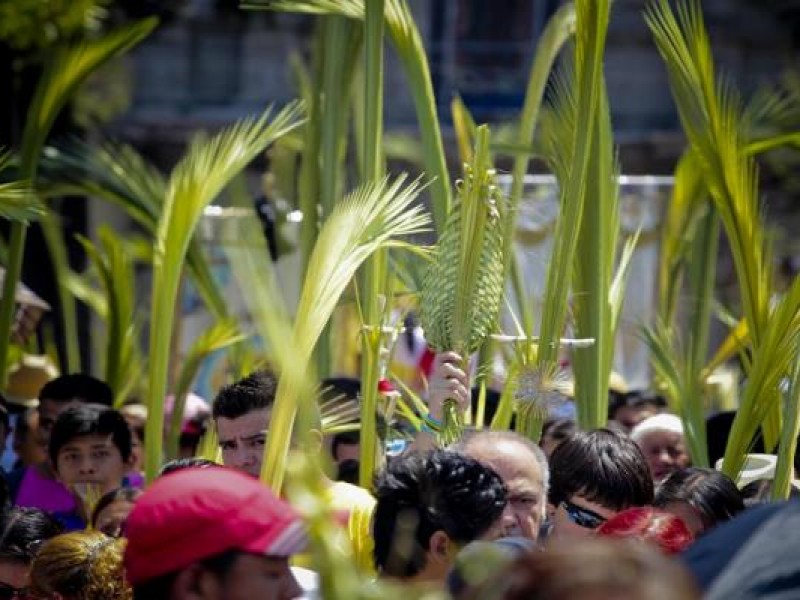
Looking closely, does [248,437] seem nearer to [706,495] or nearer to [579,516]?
[579,516]

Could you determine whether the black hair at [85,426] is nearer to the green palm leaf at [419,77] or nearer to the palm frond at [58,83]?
the palm frond at [58,83]

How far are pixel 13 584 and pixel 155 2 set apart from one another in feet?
25.3

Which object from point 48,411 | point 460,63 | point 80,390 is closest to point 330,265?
point 80,390

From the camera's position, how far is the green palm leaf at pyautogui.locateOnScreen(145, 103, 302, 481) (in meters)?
5.21

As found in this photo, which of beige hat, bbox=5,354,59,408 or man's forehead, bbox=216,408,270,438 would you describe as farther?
beige hat, bbox=5,354,59,408

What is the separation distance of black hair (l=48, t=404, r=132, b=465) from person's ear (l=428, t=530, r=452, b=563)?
2.79 metres

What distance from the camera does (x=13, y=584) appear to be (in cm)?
459

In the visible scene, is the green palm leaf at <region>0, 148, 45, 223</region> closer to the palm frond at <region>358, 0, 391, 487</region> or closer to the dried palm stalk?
the palm frond at <region>358, 0, 391, 487</region>

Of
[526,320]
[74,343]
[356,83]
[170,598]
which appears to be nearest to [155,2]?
[74,343]

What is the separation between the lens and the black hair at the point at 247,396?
4754mm

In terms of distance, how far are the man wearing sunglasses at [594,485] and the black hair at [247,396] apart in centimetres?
82

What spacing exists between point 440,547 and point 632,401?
4225 millimetres

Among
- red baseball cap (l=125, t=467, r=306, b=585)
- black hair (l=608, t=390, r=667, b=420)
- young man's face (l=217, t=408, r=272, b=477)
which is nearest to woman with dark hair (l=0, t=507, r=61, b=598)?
young man's face (l=217, t=408, r=272, b=477)

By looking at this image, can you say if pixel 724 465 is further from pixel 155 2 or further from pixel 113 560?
pixel 155 2
